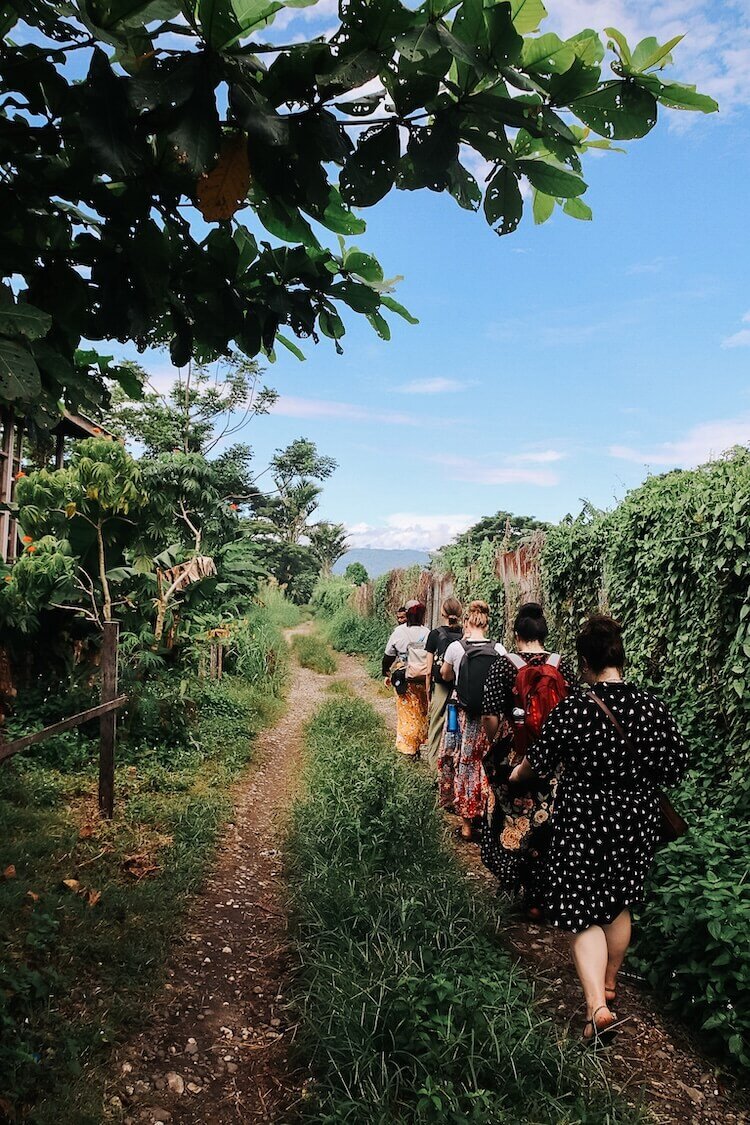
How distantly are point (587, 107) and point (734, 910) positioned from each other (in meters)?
3.25

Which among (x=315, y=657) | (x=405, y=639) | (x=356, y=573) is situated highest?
(x=356, y=573)

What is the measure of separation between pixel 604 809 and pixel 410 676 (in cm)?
401

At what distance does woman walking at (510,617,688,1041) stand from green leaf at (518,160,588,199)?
2.04 meters

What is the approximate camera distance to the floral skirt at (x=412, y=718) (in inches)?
278

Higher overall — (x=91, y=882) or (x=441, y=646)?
(x=441, y=646)

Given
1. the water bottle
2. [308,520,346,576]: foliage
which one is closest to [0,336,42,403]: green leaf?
the water bottle

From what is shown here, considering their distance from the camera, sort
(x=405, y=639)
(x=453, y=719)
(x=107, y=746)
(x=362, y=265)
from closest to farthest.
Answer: (x=362, y=265) < (x=107, y=746) < (x=453, y=719) < (x=405, y=639)

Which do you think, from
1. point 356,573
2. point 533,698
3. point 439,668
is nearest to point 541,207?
point 533,698

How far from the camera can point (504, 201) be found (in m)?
1.58

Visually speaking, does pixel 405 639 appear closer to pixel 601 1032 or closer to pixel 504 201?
pixel 601 1032

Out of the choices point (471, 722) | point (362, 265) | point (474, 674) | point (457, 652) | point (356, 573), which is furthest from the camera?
point (356, 573)

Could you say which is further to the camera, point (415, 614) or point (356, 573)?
point (356, 573)

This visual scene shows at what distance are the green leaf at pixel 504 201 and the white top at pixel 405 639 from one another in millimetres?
5568

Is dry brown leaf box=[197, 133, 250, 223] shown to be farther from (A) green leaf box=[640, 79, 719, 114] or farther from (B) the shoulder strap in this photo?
(B) the shoulder strap
